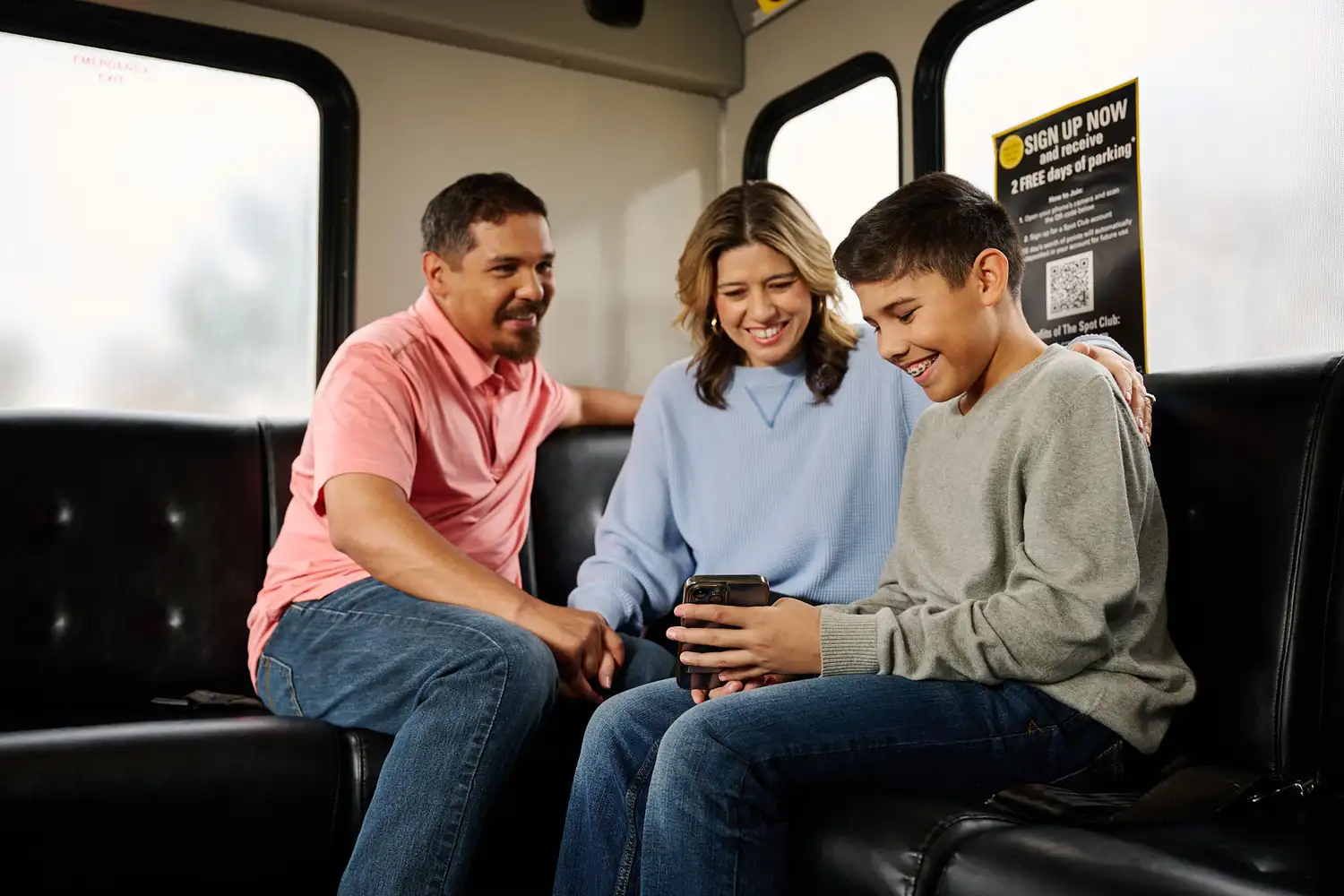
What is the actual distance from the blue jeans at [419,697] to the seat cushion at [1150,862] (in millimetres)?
792

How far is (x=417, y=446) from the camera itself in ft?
7.51

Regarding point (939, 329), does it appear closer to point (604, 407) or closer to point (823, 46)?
point (604, 407)

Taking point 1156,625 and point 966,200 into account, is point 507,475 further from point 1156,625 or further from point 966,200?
point 1156,625

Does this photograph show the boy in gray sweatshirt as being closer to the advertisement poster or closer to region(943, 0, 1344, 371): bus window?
region(943, 0, 1344, 371): bus window

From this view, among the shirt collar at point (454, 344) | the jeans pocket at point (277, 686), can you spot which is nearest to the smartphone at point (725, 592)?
the jeans pocket at point (277, 686)

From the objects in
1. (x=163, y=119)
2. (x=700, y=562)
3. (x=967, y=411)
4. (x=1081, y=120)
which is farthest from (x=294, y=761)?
(x=1081, y=120)

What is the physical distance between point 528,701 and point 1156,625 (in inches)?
37.2

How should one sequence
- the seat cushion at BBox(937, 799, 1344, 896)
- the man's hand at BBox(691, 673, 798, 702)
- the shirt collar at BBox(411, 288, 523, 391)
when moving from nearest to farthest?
the seat cushion at BBox(937, 799, 1344, 896)
the man's hand at BBox(691, 673, 798, 702)
the shirt collar at BBox(411, 288, 523, 391)

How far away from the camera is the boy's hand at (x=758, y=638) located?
1.54 meters

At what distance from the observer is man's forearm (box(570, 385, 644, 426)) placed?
9.30 ft

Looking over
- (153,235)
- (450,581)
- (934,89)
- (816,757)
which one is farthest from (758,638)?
(153,235)

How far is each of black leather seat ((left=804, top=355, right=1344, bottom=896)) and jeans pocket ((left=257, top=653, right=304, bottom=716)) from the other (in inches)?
43.1

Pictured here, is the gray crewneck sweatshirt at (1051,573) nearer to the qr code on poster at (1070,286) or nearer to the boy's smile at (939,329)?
the boy's smile at (939,329)

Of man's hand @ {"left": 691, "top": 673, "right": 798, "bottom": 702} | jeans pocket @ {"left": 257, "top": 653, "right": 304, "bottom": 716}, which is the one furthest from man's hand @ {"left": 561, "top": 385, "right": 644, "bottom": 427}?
man's hand @ {"left": 691, "top": 673, "right": 798, "bottom": 702}
